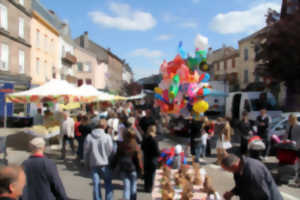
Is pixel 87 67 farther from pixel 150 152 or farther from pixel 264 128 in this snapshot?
pixel 150 152

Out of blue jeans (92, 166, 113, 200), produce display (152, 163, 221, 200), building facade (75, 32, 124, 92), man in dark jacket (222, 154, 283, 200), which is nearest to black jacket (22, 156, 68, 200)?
blue jeans (92, 166, 113, 200)

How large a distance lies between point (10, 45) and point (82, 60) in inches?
867

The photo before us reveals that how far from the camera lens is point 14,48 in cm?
2042

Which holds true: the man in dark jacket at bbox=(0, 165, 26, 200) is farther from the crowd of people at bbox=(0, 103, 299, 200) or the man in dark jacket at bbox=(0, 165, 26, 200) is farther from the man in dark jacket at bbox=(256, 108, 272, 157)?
the man in dark jacket at bbox=(256, 108, 272, 157)

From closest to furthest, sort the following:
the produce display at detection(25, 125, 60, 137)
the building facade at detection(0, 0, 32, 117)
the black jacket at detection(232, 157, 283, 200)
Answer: the black jacket at detection(232, 157, 283, 200) < the produce display at detection(25, 125, 60, 137) < the building facade at detection(0, 0, 32, 117)

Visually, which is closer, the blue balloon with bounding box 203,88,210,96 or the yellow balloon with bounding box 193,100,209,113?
the yellow balloon with bounding box 193,100,209,113

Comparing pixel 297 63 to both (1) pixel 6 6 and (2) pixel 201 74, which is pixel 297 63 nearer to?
(2) pixel 201 74

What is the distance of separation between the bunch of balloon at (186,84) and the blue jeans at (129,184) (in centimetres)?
381

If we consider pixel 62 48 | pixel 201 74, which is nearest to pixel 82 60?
pixel 62 48

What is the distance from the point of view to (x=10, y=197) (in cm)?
249

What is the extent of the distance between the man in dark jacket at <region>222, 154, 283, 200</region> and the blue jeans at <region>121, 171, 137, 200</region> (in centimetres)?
228

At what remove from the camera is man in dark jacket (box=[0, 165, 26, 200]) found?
2.50m

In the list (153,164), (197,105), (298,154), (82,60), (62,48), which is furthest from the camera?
(82,60)

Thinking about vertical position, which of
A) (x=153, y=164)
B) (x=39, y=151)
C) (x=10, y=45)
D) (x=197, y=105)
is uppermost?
Result: (x=10, y=45)
